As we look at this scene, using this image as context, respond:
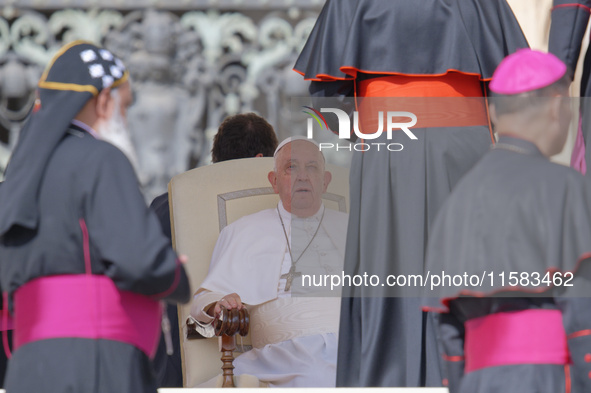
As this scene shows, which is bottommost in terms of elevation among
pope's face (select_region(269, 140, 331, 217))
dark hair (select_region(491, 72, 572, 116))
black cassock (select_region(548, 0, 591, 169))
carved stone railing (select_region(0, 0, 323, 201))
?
pope's face (select_region(269, 140, 331, 217))

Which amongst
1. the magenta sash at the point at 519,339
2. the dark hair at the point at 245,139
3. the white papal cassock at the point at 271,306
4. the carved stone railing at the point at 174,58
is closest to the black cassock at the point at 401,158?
the white papal cassock at the point at 271,306

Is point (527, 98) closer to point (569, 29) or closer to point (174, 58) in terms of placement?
point (569, 29)

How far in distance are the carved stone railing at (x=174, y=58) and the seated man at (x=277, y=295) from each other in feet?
5.02

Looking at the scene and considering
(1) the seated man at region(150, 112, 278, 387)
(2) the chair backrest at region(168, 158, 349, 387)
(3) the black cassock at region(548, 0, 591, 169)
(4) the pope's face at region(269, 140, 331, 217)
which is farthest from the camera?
(1) the seated man at region(150, 112, 278, 387)

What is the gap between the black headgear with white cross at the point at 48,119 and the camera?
3.10 meters

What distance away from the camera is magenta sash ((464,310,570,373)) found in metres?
2.91

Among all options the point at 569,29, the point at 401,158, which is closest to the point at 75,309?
the point at 401,158

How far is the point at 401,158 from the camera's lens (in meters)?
3.90

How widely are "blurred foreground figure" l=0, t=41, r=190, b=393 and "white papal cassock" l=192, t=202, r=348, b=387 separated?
1.30 m

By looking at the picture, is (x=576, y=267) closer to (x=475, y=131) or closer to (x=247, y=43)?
(x=475, y=131)

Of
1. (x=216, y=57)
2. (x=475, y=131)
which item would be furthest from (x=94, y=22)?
(x=475, y=131)

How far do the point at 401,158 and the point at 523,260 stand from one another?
1040 millimetres

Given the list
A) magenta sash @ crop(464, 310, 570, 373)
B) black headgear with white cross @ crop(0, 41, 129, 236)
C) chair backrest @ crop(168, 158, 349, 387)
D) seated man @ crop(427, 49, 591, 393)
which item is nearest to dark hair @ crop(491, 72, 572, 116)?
seated man @ crop(427, 49, 591, 393)

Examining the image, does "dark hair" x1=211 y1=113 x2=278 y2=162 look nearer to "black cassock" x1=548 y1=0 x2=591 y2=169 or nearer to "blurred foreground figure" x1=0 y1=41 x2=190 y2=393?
"black cassock" x1=548 y1=0 x2=591 y2=169
